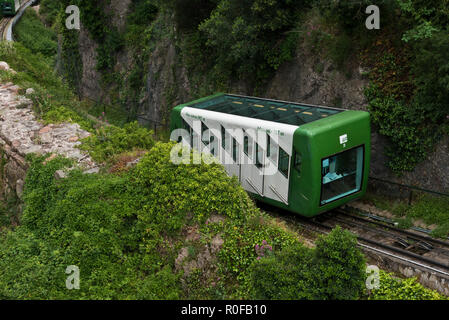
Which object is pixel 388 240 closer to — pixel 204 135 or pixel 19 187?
pixel 204 135

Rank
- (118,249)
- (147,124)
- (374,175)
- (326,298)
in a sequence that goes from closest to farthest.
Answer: (326,298) < (118,249) < (374,175) < (147,124)

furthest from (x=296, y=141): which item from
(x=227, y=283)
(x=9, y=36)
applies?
(x=9, y=36)

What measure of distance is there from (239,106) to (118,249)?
24.1 feet

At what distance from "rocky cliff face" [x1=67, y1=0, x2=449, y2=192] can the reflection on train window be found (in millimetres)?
3039

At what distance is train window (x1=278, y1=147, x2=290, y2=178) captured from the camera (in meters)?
13.3

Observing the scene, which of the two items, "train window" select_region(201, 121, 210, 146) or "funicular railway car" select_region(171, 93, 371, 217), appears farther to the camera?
"train window" select_region(201, 121, 210, 146)

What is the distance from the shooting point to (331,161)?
516 inches

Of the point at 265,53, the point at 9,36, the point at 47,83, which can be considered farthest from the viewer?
the point at 9,36

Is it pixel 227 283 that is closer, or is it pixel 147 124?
pixel 227 283

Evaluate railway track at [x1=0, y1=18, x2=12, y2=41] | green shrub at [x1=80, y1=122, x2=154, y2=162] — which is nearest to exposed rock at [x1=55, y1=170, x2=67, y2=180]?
green shrub at [x1=80, y1=122, x2=154, y2=162]

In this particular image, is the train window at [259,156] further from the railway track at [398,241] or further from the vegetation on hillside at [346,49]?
the vegetation on hillside at [346,49]
